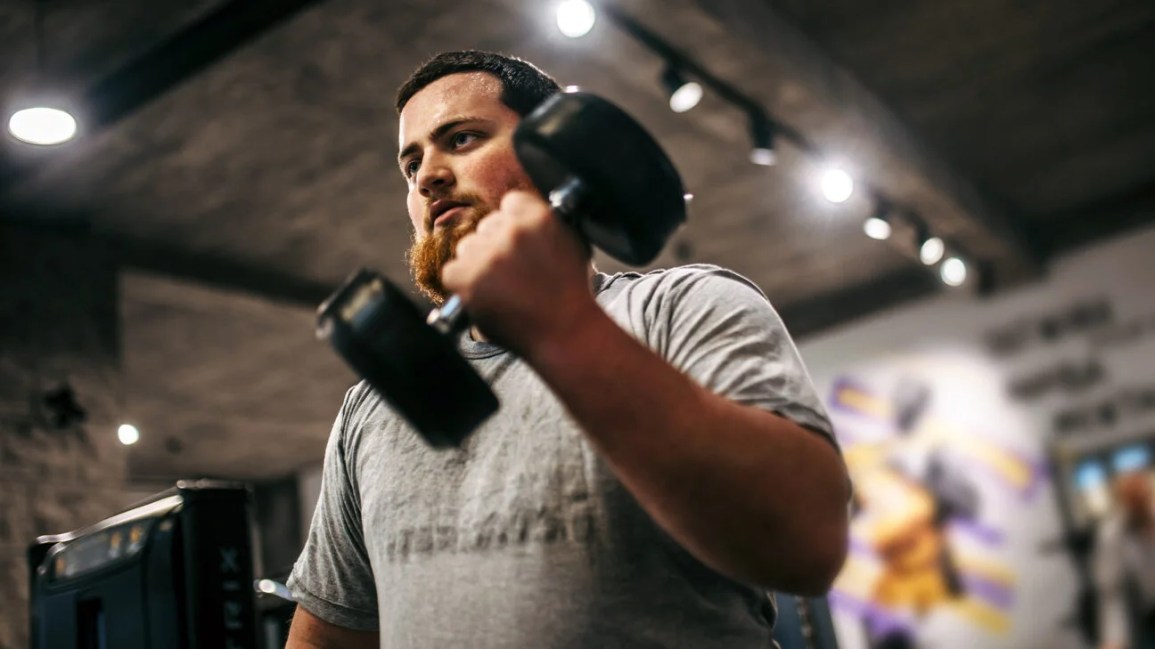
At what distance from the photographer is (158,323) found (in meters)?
6.35

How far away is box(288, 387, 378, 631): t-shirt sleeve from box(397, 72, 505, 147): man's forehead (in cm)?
40

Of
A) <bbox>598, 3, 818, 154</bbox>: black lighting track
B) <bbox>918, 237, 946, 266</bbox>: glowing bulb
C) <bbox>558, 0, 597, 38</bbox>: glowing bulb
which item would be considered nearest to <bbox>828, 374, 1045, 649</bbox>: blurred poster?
<bbox>918, 237, 946, 266</bbox>: glowing bulb

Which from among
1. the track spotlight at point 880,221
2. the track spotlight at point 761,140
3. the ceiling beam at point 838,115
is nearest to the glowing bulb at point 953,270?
the ceiling beam at point 838,115

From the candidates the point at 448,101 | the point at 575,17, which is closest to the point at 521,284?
the point at 448,101

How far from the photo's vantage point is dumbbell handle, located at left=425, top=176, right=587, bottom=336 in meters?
0.90

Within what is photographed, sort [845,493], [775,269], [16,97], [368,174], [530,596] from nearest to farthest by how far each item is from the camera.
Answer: [845,493]
[530,596]
[16,97]
[368,174]
[775,269]

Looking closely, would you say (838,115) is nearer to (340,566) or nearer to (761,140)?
(761,140)

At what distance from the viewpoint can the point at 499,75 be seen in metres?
1.40

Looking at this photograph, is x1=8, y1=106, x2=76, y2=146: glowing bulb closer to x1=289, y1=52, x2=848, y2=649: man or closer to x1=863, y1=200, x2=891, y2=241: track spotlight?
x1=289, y1=52, x2=848, y2=649: man

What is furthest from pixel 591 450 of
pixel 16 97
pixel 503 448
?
pixel 16 97

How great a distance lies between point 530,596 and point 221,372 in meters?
6.86

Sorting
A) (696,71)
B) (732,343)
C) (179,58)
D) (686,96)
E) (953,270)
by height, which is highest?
(179,58)

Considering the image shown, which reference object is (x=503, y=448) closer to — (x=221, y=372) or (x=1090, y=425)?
(x=1090, y=425)

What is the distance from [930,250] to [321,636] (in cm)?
544
